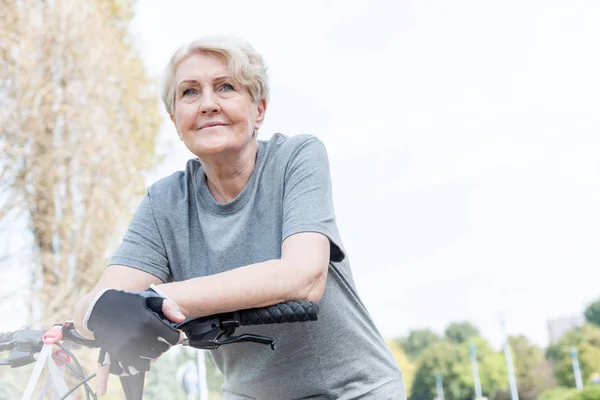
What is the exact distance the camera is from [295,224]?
151 centimetres

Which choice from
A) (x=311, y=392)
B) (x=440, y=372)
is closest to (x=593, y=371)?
(x=440, y=372)

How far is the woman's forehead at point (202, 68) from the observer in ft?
5.46

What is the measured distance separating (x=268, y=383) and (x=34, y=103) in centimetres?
845

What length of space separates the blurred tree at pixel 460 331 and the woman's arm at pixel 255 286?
76075mm

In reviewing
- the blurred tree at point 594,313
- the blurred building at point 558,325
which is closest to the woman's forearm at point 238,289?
the blurred tree at point 594,313

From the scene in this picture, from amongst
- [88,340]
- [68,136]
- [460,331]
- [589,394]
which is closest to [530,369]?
[460,331]

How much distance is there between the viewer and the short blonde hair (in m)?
1.67

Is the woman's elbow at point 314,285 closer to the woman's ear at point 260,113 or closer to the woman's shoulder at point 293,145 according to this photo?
the woman's shoulder at point 293,145

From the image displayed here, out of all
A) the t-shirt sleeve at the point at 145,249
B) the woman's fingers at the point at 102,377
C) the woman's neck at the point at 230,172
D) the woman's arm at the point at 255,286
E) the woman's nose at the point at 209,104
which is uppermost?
the woman's nose at the point at 209,104

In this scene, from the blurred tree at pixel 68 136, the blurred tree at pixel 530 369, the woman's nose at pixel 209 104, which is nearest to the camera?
the woman's nose at pixel 209 104

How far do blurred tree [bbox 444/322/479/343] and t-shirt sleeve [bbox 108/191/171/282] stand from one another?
249 feet

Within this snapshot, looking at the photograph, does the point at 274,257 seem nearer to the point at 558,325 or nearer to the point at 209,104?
the point at 209,104

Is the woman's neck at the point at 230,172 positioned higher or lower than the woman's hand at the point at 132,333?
higher

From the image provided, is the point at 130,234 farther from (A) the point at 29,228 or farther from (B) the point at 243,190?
(A) the point at 29,228
